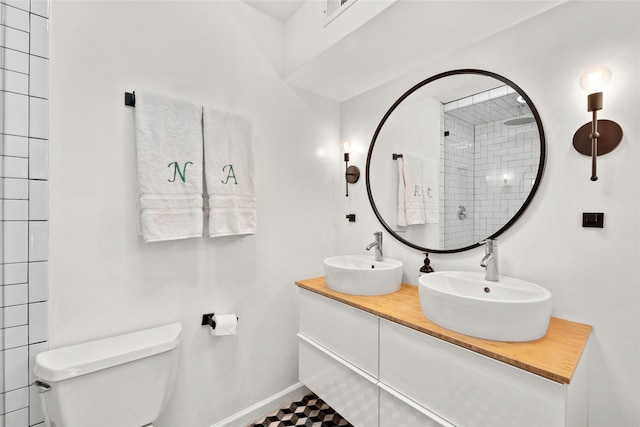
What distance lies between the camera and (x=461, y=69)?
1.50 m

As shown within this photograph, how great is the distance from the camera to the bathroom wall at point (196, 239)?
1191 mm

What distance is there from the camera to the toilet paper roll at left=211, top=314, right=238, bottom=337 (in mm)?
1502

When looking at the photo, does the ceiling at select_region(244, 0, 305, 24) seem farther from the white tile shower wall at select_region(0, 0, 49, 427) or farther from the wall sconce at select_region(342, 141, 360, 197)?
the white tile shower wall at select_region(0, 0, 49, 427)

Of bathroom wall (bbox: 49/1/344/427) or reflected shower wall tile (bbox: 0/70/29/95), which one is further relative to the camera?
bathroom wall (bbox: 49/1/344/427)

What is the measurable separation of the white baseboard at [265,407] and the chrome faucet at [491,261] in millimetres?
1446

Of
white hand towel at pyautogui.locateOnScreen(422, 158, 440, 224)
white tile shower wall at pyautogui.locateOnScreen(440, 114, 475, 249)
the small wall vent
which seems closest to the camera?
the small wall vent

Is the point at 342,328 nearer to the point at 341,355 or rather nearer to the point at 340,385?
the point at 341,355

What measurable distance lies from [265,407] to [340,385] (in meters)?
0.61

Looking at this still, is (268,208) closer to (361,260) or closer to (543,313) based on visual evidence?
(361,260)

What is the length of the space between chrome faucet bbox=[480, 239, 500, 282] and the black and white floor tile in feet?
4.01

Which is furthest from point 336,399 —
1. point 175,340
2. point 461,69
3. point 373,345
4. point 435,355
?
point 461,69

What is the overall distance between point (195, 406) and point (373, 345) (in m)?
1.02

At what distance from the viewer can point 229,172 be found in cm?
153

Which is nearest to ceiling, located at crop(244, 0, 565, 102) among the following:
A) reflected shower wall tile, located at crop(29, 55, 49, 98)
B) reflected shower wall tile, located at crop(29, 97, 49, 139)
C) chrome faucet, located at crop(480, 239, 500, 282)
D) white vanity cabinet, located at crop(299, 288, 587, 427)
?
chrome faucet, located at crop(480, 239, 500, 282)
